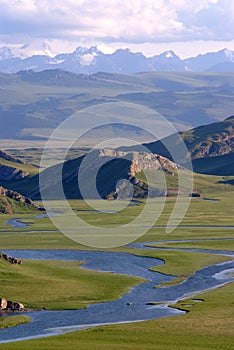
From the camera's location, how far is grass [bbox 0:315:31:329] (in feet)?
348

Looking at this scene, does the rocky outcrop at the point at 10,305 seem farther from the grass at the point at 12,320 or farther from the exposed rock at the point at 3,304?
the grass at the point at 12,320

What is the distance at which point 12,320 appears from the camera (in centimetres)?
10819

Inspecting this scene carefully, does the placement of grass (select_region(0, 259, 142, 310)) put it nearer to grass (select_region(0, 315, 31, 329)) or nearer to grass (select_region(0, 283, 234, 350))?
grass (select_region(0, 315, 31, 329))

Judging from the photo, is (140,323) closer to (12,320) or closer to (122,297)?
(12,320)

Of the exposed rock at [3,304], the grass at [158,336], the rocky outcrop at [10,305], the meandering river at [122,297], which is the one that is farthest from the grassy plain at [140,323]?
the exposed rock at [3,304]

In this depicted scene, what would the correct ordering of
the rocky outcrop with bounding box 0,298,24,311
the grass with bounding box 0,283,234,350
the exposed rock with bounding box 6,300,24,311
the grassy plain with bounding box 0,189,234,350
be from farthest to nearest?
the exposed rock with bounding box 6,300,24,311 < the rocky outcrop with bounding box 0,298,24,311 < the grassy plain with bounding box 0,189,234,350 < the grass with bounding box 0,283,234,350

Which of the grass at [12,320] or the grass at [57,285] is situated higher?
the grass at [57,285]

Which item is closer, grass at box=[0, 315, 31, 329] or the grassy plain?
the grassy plain

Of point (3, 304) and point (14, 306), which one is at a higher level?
point (3, 304)

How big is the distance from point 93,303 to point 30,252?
54.7m

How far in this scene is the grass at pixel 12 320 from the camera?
4173 inches

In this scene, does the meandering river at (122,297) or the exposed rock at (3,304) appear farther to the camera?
the exposed rock at (3,304)

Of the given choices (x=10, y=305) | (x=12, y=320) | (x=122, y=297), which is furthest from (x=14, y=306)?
(x=122, y=297)

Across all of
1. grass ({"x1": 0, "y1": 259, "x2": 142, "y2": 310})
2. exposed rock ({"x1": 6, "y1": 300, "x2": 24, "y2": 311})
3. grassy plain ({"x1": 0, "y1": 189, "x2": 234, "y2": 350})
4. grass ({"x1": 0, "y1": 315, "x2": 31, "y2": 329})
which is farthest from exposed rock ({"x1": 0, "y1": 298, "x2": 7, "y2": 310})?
grass ({"x1": 0, "y1": 315, "x2": 31, "y2": 329})
